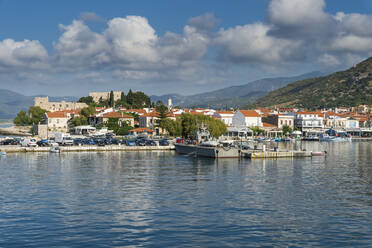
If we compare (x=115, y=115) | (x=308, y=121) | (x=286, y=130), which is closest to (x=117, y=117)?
(x=115, y=115)

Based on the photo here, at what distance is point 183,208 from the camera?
1156 inches

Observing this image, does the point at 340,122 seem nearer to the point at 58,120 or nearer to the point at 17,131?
the point at 58,120

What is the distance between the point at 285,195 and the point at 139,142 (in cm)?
5765

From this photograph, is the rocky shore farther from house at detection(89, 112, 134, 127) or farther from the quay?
the quay

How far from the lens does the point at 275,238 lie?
895 inches

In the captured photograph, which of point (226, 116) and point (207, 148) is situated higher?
point (226, 116)

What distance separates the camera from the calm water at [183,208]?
22.7m

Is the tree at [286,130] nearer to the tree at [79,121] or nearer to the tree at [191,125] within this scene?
the tree at [191,125]

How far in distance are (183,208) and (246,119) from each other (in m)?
116

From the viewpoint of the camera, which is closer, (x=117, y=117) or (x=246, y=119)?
(x=117, y=117)

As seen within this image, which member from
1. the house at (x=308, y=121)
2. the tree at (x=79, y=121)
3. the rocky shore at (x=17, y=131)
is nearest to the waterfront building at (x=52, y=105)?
the rocky shore at (x=17, y=131)

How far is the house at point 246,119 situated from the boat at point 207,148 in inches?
2264

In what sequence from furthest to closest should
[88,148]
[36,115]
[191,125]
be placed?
1. [36,115]
2. [191,125]
3. [88,148]

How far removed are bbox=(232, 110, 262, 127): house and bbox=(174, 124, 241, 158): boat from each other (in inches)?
2264
